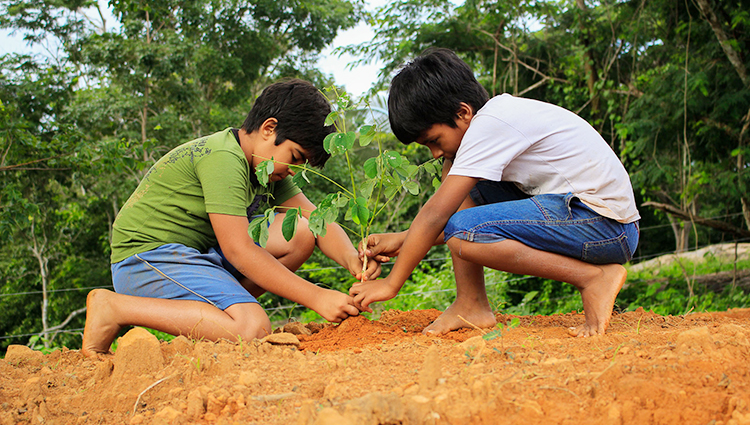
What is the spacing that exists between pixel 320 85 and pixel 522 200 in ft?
35.0

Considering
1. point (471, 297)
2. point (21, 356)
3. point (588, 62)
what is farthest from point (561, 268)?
point (588, 62)

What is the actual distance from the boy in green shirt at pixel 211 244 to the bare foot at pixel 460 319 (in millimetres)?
362

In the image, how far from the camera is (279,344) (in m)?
1.96

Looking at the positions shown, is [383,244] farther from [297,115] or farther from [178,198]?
[178,198]

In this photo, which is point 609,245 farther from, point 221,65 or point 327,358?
point 221,65

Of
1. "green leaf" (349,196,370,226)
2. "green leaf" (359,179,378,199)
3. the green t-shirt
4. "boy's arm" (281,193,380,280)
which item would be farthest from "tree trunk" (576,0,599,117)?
the green t-shirt

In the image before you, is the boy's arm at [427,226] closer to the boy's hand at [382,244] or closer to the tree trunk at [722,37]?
the boy's hand at [382,244]

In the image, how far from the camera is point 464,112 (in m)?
2.18

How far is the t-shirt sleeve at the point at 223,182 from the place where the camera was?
2176 millimetres

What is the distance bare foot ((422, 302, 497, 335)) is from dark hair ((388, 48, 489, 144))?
78 cm

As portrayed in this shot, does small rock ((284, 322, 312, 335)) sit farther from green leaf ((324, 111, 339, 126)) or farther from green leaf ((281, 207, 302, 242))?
green leaf ((324, 111, 339, 126))

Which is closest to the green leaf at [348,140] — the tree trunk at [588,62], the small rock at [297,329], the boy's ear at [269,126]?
the boy's ear at [269,126]

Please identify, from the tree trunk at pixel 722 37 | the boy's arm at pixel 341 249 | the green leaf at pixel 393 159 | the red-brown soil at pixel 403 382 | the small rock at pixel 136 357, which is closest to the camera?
the red-brown soil at pixel 403 382

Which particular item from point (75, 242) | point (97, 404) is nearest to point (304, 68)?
point (75, 242)
